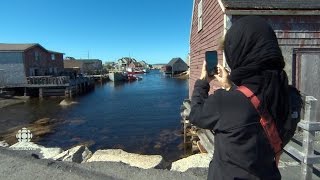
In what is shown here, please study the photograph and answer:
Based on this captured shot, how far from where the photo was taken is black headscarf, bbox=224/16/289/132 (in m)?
1.76

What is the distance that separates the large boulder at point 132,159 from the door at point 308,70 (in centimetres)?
451

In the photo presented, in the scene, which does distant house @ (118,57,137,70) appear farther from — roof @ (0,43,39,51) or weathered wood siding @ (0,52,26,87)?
weathered wood siding @ (0,52,26,87)

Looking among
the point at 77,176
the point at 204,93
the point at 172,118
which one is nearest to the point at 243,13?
the point at 77,176

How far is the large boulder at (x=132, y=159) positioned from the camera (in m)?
7.63

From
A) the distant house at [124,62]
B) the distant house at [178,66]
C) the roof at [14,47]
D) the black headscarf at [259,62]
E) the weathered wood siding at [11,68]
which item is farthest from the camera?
the distant house at [124,62]

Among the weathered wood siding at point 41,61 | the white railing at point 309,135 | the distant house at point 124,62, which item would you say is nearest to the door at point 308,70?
the white railing at point 309,135

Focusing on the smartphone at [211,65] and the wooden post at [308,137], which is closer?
the smartphone at [211,65]

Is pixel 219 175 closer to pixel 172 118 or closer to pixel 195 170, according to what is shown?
pixel 195 170

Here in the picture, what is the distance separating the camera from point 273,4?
9031 mm

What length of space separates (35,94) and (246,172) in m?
43.1

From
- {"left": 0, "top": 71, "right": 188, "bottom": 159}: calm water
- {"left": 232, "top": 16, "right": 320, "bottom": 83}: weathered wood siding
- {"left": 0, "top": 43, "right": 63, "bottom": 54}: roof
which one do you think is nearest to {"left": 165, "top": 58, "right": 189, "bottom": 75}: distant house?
{"left": 0, "top": 43, "right": 63, "bottom": 54}: roof

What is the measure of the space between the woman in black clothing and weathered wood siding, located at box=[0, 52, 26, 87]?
1725 inches

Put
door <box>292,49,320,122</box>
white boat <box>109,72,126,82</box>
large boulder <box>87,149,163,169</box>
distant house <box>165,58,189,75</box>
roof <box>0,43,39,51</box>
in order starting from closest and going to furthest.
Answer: large boulder <box>87,149,163,169</box>
door <box>292,49,320,122</box>
roof <box>0,43,39,51</box>
white boat <box>109,72,126,82</box>
distant house <box>165,58,189,75</box>

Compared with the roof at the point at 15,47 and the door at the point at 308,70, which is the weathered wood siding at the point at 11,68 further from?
the door at the point at 308,70
